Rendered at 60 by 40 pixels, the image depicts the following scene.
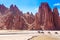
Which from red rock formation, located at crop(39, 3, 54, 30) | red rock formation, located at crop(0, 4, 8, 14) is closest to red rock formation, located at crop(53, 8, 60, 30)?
red rock formation, located at crop(39, 3, 54, 30)

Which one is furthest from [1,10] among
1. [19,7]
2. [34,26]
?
[34,26]

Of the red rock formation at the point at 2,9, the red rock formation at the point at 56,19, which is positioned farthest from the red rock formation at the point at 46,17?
the red rock formation at the point at 2,9

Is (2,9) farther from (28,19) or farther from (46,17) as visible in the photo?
(46,17)

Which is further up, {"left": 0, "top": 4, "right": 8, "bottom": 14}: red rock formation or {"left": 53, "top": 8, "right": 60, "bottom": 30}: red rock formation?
{"left": 0, "top": 4, "right": 8, "bottom": 14}: red rock formation

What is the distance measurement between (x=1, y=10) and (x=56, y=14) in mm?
11290

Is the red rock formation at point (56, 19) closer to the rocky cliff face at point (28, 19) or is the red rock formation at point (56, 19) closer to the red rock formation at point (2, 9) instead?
the rocky cliff face at point (28, 19)

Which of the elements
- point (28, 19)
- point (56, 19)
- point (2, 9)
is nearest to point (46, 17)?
point (56, 19)

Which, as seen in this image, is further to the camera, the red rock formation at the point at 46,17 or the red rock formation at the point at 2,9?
the red rock formation at the point at 46,17

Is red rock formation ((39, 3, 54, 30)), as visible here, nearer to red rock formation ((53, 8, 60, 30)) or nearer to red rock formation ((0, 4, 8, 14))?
red rock formation ((53, 8, 60, 30))

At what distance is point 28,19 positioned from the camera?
3416 centimetres

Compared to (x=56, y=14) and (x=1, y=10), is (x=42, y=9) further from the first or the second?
(x=1, y=10)

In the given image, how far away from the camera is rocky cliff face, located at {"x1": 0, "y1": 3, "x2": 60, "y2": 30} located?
32094mm

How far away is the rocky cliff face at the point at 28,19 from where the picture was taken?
32094mm

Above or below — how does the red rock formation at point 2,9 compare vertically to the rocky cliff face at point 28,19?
above
